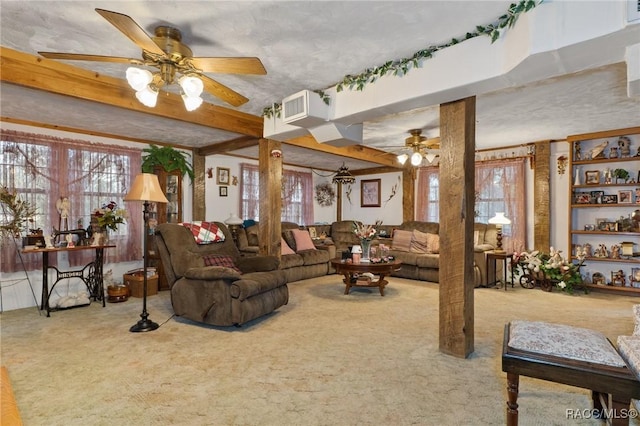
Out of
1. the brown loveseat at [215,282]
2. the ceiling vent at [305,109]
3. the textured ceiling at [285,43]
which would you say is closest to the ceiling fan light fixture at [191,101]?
the textured ceiling at [285,43]

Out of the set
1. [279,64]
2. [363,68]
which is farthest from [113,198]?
[363,68]

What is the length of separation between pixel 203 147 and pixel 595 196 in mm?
6167

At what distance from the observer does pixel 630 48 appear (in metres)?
1.87

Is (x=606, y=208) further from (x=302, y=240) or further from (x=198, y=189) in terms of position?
(x=198, y=189)

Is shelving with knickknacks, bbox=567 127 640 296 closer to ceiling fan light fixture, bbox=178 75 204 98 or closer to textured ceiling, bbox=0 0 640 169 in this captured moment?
textured ceiling, bbox=0 0 640 169

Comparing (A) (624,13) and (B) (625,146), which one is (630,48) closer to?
(A) (624,13)

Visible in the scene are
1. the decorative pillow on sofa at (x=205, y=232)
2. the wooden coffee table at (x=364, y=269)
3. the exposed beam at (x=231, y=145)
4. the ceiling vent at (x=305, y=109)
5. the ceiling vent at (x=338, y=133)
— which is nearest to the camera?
the ceiling vent at (x=305, y=109)

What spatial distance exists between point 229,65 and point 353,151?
13.2 feet

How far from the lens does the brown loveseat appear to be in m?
3.21

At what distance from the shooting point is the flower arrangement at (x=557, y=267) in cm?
486

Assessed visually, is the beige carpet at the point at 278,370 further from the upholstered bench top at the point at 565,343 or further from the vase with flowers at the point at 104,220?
the vase with flowers at the point at 104,220

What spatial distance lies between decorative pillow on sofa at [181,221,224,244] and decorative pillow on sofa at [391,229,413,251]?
3283mm

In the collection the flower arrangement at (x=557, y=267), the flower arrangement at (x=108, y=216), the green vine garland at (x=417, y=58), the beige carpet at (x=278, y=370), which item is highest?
the green vine garland at (x=417, y=58)

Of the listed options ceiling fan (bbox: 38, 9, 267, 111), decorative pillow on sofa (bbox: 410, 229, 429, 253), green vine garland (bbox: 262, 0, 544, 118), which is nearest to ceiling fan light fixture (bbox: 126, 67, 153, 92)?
ceiling fan (bbox: 38, 9, 267, 111)
